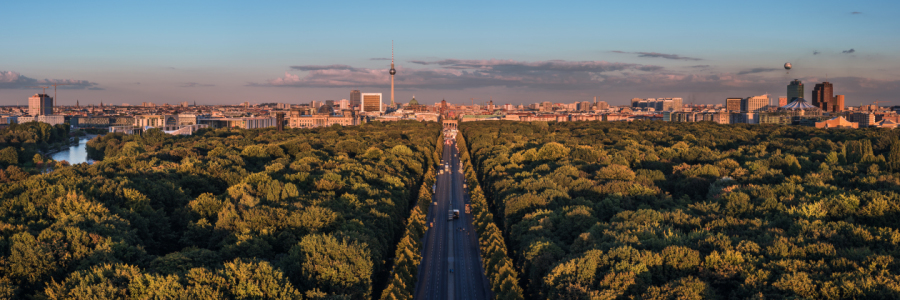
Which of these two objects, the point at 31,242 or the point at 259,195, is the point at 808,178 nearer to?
the point at 259,195

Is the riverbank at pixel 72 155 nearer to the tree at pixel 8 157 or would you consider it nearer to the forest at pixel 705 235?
the tree at pixel 8 157

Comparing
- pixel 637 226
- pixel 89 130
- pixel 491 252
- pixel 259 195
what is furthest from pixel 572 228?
pixel 89 130

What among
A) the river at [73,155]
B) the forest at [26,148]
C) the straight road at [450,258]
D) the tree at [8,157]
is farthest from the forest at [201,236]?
the river at [73,155]

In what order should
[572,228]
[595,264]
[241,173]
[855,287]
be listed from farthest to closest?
1. [241,173]
2. [572,228]
3. [595,264]
4. [855,287]

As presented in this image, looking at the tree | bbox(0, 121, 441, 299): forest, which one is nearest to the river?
the tree

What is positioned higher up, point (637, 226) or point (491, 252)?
point (637, 226)

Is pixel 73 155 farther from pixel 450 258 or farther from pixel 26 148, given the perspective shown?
pixel 450 258

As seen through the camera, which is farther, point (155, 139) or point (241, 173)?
point (155, 139)
